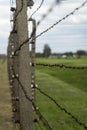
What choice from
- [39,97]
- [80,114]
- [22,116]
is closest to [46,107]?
[80,114]

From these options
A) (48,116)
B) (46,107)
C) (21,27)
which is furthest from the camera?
(46,107)

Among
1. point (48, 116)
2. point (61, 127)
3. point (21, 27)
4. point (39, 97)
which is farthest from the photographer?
point (39, 97)

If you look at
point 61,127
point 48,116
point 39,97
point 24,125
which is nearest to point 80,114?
point 48,116

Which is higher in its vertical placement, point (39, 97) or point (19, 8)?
point (19, 8)

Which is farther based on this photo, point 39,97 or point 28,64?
point 39,97

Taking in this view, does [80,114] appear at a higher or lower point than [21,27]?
lower

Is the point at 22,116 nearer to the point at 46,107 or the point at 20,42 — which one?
the point at 20,42

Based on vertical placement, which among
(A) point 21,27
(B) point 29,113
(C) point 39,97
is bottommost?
(C) point 39,97

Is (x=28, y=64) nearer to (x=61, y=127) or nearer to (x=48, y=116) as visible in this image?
(x=61, y=127)

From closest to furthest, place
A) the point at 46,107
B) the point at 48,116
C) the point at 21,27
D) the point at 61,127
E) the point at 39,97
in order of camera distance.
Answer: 1. the point at 21,27
2. the point at 61,127
3. the point at 48,116
4. the point at 46,107
5. the point at 39,97

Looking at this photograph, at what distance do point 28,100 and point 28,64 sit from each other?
0.47m

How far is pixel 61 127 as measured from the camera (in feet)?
46.2

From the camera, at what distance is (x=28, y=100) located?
663 centimetres

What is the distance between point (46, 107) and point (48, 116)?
9.23ft
